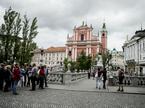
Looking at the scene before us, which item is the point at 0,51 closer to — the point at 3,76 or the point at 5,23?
the point at 5,23

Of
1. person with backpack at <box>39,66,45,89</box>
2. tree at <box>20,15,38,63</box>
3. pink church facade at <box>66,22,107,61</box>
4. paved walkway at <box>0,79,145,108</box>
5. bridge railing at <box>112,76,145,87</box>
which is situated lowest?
paved walkway at <box>0,79,145,108</box>

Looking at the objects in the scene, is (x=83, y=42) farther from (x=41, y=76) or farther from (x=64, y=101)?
(x=64, y=101)

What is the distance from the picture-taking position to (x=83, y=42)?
109 meters

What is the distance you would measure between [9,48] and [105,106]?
18.9 meters

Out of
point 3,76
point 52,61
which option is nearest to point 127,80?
point 3,76

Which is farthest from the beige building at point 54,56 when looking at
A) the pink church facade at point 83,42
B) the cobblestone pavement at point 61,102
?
the cobblestone pavement at point 61,102

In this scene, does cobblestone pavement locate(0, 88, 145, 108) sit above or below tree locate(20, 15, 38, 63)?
below

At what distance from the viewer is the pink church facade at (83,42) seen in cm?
10688

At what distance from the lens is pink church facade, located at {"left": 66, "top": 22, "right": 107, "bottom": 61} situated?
10688 cm

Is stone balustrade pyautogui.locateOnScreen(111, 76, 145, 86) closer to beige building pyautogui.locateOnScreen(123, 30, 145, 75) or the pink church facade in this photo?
beige building pyautogui.locateOnScreen(123, 30, 145, 75)

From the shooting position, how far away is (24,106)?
916 cm

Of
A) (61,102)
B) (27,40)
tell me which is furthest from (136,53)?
(61,102)

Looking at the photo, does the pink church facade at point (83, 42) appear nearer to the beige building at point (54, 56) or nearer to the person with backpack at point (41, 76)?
→ the beige building at point (54, 56)

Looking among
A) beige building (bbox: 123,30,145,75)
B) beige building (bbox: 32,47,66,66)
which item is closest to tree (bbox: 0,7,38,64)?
beige building (bbox: 123,30,145,75)
